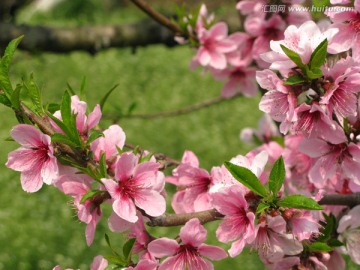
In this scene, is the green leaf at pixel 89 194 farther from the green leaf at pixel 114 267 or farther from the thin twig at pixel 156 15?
the thin twig at pixel 156 15

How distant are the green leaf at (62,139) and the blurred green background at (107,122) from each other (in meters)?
0.93

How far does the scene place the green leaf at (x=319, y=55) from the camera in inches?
42.8

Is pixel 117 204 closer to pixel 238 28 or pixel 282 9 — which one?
pixel 282 9

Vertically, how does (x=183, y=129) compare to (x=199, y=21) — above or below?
below

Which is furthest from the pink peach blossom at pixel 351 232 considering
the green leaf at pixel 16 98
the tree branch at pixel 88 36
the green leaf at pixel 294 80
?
the tree branch at pixel 88 36

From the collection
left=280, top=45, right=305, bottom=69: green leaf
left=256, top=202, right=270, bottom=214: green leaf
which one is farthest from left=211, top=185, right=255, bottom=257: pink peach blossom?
left=280, top=45, right=305, bottom=69: green leaf

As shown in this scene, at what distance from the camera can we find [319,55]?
1.09m

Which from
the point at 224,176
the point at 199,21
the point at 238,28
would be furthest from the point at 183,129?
the point at 224,176

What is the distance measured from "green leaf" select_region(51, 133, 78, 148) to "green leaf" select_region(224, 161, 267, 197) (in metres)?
0.28

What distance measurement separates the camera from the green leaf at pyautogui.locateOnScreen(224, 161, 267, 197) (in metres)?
1.09

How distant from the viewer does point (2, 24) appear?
2.72 m

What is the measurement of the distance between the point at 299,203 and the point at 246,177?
0.34ft

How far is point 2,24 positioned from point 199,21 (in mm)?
1135

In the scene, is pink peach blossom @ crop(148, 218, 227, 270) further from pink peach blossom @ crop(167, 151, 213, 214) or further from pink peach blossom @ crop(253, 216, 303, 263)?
pink peach blossom @ crop(167, 151, 213, 214)
